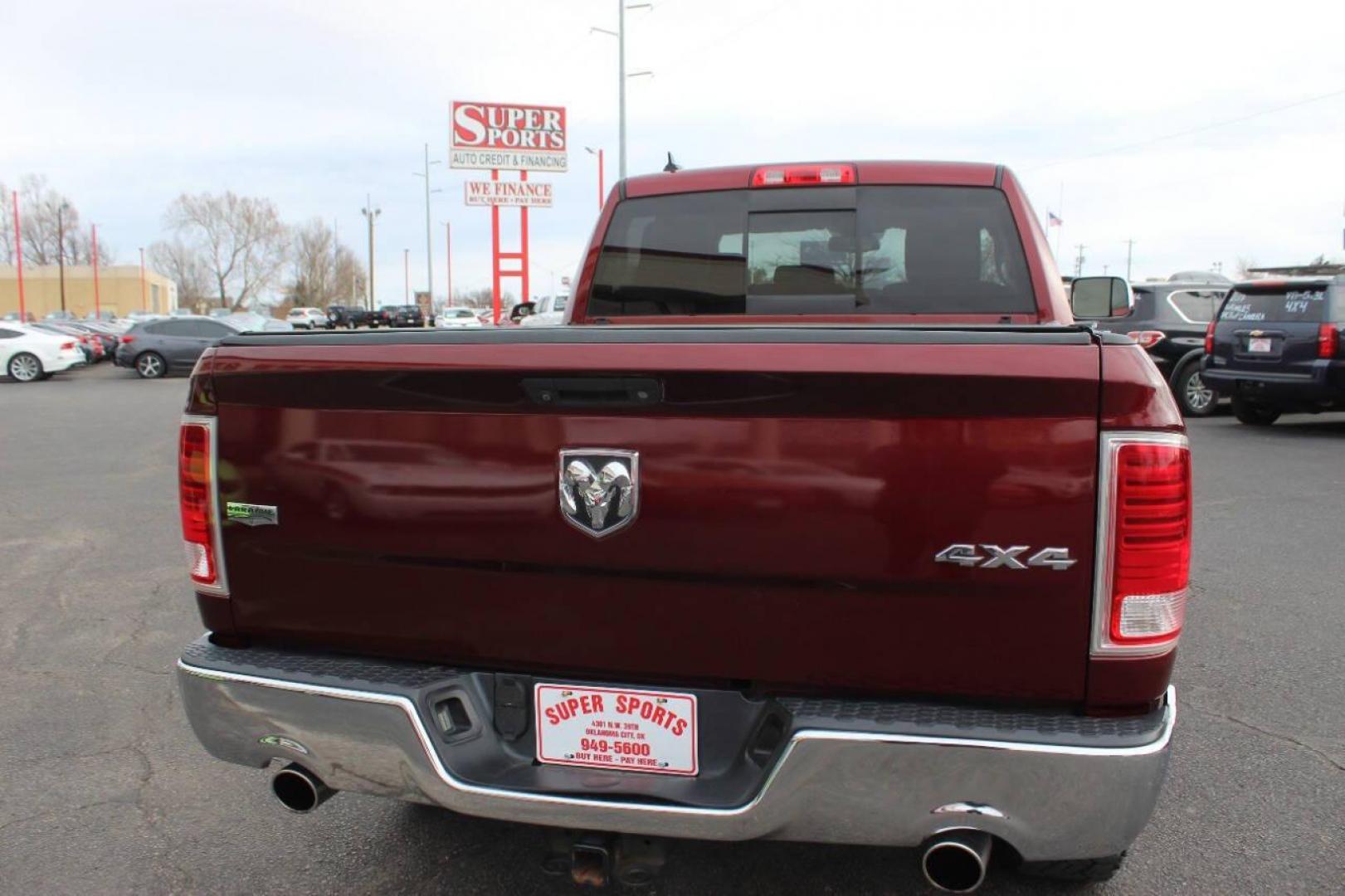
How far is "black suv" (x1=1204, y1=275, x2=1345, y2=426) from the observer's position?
10.9 metres

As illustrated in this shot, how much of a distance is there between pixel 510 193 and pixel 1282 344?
82.8 feet

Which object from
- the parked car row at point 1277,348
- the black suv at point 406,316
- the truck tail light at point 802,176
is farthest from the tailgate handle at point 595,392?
the black suv at point 406,316

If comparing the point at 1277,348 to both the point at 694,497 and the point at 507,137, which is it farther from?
the point at 507,137

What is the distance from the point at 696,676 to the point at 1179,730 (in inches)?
97.1

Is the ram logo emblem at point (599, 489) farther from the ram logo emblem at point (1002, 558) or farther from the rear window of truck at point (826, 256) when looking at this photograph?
the rear window of truck at point (826, 256)

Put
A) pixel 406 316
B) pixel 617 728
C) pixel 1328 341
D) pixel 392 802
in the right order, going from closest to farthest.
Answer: pixel 617 728 < pixel 392 802 < pixel 1328 341 < pixel 406 316

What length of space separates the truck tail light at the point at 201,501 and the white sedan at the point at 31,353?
81.4 ft

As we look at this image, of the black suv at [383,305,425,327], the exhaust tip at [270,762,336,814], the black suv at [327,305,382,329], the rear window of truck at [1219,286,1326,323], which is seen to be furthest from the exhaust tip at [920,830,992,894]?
the black suv at [327,305,382,329]

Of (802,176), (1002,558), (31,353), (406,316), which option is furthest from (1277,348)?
(406,316)

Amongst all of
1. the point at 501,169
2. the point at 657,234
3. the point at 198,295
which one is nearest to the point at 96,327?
the point at 501,169

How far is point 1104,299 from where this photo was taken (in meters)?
4.30

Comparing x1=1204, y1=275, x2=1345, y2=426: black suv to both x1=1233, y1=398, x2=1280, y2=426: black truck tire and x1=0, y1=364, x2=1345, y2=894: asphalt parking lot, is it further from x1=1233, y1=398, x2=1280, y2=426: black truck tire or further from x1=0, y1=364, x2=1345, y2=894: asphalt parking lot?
x1=0, y1=364, x2=1345, y2=894: asphalt parking lot

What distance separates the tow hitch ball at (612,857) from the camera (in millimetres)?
2195

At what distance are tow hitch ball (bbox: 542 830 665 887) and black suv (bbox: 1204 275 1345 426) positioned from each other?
37.1 feet
